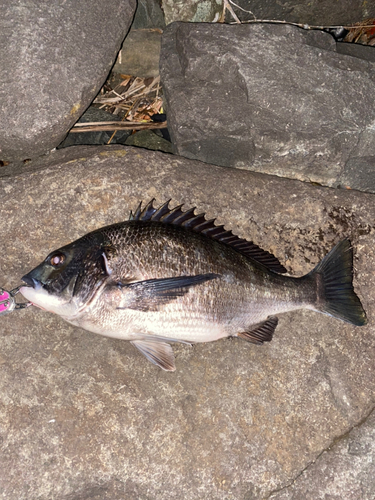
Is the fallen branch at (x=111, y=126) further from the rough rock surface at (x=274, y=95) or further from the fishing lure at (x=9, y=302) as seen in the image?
the fishing lure at (x=9, y=302)

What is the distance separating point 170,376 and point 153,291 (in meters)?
0.86

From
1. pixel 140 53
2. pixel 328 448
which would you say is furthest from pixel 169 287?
pixel 140 53

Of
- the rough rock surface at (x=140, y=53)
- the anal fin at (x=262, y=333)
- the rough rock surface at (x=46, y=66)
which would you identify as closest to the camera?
the anal fin at (x=262, y=333)

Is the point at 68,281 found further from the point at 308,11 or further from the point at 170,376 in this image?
the point at 308,11

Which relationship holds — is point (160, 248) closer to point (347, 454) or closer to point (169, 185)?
point (169, 185)

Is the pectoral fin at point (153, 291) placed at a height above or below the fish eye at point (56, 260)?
below

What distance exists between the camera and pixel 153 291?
10.2 feet

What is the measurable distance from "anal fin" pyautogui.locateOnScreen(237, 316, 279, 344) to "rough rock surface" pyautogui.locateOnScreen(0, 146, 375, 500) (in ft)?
0.46

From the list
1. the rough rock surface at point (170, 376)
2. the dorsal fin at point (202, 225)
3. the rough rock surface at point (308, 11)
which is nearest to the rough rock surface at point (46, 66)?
the rough rock surface at point (170, 376)

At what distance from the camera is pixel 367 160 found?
15.3 feet

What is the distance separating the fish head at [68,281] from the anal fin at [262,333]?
125cm

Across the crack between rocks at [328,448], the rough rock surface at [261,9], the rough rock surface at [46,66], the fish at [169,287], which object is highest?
the rough rock surface at [46,66]

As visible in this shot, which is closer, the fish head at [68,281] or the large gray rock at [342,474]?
the fish head at [68,281]

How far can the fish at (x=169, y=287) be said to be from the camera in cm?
312
